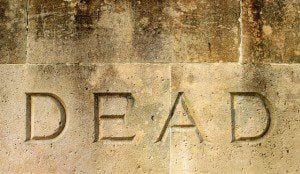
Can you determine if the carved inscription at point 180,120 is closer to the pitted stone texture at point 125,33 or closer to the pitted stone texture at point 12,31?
the pitted stone texture at point 125,33

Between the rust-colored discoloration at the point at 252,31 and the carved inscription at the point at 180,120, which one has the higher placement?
the rust-colored discoloration at the point at 252,31

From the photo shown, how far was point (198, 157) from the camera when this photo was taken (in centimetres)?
432

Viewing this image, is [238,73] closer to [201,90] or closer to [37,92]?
[201,90]

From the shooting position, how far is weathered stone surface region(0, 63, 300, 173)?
14.1ft

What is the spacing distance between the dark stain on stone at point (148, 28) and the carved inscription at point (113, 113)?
39 centimetres

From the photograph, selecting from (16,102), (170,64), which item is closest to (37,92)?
(16,102)

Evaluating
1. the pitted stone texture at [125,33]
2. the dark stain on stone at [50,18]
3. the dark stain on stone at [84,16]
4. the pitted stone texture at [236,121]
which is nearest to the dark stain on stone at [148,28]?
the pitted stone texture at [125,33]

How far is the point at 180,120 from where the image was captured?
432cm

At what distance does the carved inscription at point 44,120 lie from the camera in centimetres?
432

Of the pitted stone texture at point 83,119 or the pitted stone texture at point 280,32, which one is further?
the pitted stone texture at point 280,32

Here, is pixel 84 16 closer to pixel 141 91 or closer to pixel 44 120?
pixel 141 91

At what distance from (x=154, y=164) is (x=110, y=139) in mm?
413

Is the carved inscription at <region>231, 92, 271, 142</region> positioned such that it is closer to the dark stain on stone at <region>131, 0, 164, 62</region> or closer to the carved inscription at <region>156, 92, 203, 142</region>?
the carved inscription at <region>156, 92, 203, 142</region>

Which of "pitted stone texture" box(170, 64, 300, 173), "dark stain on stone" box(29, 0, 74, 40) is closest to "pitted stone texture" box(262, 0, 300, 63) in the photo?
"pitted stone texture" box(170, 64, 300, 173)
